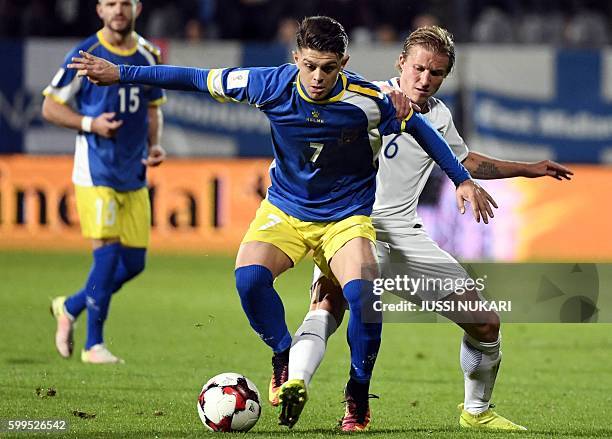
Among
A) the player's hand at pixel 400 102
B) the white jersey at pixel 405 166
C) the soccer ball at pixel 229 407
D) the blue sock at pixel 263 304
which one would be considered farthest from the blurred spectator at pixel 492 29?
the soccer ball at pixel 229 407

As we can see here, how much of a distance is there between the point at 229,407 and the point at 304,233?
932 millimetres

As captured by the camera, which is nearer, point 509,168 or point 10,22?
point 509,168

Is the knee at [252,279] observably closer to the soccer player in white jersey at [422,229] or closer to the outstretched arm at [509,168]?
the soccer player in white jersey at [422,229]

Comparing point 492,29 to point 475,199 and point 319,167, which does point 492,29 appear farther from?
point 475,199

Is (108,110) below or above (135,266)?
above

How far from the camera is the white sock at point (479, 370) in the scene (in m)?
6.42

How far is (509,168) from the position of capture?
667 cm

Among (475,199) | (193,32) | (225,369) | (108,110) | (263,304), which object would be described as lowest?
(225,369)

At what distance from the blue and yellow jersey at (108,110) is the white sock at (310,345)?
2.84 meters

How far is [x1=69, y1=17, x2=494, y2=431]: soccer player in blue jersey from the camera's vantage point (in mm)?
6043

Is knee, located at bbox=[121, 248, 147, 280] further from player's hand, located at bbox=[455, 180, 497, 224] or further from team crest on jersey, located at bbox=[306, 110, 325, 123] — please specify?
player's hand, located at bbox=[455, 180, 497, 224]

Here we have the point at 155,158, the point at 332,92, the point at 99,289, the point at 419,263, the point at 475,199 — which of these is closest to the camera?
the point at 475,199

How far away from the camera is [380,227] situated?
665 centimetres

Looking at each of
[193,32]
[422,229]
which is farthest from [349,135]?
[193,32]
